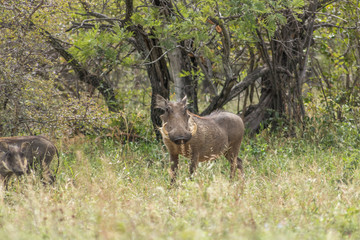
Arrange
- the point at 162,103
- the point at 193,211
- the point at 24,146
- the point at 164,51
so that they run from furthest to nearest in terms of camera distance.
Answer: the point at 164,51
the point at 162,103
the point at 24,146
the point at 193,211

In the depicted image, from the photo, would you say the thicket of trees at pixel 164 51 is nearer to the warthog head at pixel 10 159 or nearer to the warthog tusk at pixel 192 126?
the warthog tusk at pixel 192 126

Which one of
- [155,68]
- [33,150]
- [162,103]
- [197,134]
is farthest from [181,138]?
[155,68]

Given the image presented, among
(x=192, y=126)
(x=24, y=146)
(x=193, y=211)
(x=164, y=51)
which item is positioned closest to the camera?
(x=193, y=211)

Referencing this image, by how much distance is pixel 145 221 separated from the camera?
3391 millimetres

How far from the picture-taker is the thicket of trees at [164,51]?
6012 mm

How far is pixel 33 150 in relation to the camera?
5133 millimetres

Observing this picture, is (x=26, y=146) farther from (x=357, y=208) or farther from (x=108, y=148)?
(x=357, y=208)

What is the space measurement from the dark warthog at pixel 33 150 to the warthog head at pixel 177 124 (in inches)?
47.7

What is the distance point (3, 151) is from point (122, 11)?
4.22 meters

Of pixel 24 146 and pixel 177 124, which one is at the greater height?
pixel 177 124

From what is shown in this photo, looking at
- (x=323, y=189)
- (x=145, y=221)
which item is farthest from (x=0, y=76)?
(x=323, y=189)

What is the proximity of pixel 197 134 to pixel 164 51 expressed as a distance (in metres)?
2.49

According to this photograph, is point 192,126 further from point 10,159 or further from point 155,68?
point 155,68

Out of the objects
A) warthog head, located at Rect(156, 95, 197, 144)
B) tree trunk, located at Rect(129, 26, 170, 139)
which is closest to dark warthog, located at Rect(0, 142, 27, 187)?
warthog head, located at Rect(156, 95, 197, 144)
